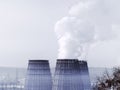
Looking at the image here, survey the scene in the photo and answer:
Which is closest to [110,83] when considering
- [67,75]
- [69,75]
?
[69,75]

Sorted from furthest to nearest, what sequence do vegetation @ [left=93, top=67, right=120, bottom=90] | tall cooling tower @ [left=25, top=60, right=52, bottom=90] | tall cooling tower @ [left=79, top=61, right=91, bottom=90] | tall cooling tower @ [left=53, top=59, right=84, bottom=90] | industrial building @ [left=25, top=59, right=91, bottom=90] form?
tall cooling tower @ [left=79, top=61, right=91, bottom=90] → tall cooling tower @ [left=25, top=60, right=52, bottom=90] → industrial building @ [left=25, top=59, right=91, bottom=90] → tall cooling tower @ [left=53, top=59, right=84, bottom=90] → vegetation @ [left=93, top=67, right=120, bottom=90]

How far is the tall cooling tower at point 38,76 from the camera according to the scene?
147 feet

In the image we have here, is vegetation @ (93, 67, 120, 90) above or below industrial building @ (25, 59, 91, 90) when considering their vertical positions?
below

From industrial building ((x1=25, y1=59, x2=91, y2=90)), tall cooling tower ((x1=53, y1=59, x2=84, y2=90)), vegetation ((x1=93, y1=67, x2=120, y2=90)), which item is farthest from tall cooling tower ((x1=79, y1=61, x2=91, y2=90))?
vegetation ((x1=93, y1=67, x2=120, y2=90))

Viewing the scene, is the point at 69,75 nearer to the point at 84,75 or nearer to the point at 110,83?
the point at 84,75

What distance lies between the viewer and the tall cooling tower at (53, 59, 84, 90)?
1746 inches

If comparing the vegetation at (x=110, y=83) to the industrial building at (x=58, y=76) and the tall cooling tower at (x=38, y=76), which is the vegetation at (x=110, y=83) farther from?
the tall cooling tower at (x=38, y=76)

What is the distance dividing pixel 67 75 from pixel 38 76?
3.19 metres

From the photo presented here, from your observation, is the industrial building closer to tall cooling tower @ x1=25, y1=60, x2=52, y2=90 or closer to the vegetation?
tall cooling tower @ x1=25, y1=60, x2=52, y2=90

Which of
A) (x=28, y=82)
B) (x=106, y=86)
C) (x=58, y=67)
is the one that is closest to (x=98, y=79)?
(x=106, y=86)

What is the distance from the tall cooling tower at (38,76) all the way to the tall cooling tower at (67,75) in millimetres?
907

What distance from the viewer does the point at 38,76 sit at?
4622cm

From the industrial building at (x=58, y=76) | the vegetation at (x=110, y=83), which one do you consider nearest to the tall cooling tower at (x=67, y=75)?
the industrial building at (x=58, y=76)

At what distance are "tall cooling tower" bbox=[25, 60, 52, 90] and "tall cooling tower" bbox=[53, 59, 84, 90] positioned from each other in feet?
2.97
